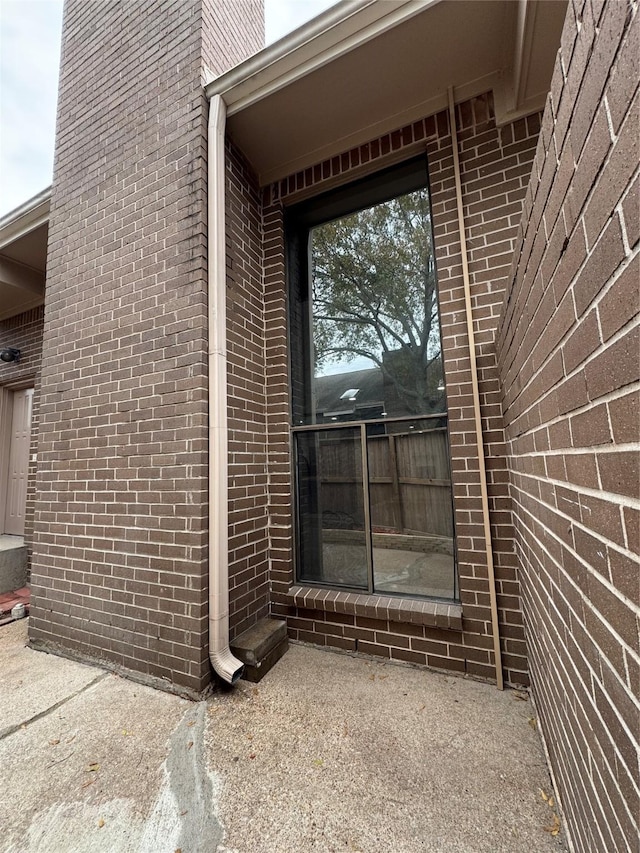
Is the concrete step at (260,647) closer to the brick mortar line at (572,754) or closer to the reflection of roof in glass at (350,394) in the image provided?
the brick mortar line at (572,754)

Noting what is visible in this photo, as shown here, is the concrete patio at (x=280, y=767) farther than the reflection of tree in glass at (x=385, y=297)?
No

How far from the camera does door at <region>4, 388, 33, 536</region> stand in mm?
4793

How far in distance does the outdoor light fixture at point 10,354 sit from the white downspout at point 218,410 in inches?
166

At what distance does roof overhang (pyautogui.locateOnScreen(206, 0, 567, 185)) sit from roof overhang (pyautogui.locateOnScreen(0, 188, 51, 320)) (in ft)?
7.79

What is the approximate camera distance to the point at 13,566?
4137 millimetres

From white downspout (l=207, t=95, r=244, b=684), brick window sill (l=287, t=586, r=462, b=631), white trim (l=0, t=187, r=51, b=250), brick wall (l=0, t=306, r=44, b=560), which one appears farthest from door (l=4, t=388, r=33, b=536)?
brick window sill (l=287, t=586, r=462, b=631)

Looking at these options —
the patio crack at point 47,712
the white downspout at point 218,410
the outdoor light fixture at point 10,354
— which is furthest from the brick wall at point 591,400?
the outdoor light fixture at point 10,354

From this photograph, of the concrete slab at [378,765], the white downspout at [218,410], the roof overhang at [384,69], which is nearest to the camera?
the concrete slab at [378,765]

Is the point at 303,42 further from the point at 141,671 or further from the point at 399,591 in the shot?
the point at 141,671

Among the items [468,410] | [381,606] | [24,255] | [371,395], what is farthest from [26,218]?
[381,606]

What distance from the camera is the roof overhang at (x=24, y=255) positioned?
12.0ft

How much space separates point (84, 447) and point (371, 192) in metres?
3.09

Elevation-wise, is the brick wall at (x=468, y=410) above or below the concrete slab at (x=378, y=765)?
above

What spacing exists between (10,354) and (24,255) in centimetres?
141
